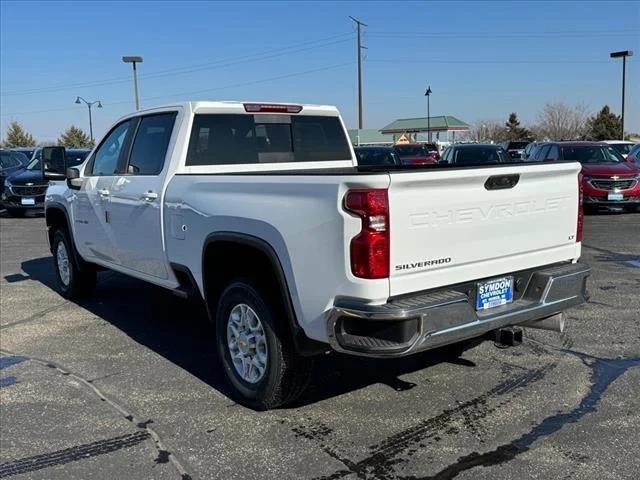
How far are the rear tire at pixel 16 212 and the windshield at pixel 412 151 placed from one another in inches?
563

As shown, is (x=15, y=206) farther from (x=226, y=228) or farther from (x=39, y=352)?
(x=226, y=228)

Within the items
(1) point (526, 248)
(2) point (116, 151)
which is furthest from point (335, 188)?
(2) point (116, 151)

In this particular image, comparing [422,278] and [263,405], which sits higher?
[422,278]

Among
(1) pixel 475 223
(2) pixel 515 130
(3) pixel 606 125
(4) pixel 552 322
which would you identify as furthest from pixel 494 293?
(2) pixel 515 130

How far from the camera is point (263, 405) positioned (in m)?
4.22

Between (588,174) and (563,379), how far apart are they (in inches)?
444

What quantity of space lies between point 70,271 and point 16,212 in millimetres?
12174

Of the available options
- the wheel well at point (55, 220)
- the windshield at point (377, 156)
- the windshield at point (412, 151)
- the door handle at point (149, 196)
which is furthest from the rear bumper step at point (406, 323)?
the windshield at point (412, 151)

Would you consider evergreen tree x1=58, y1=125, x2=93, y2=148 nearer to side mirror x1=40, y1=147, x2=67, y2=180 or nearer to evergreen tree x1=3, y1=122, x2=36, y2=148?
evergreen tree x1=3, y1=122, x2=36, y2=148

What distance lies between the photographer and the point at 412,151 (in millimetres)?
27641

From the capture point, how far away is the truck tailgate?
3.46 m

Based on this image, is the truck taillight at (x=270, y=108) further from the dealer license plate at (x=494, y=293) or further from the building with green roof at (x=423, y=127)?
the building with green roof at (x=423, y=127)

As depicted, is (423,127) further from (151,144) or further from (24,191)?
(151,144)

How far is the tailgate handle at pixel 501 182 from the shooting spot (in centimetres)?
380
